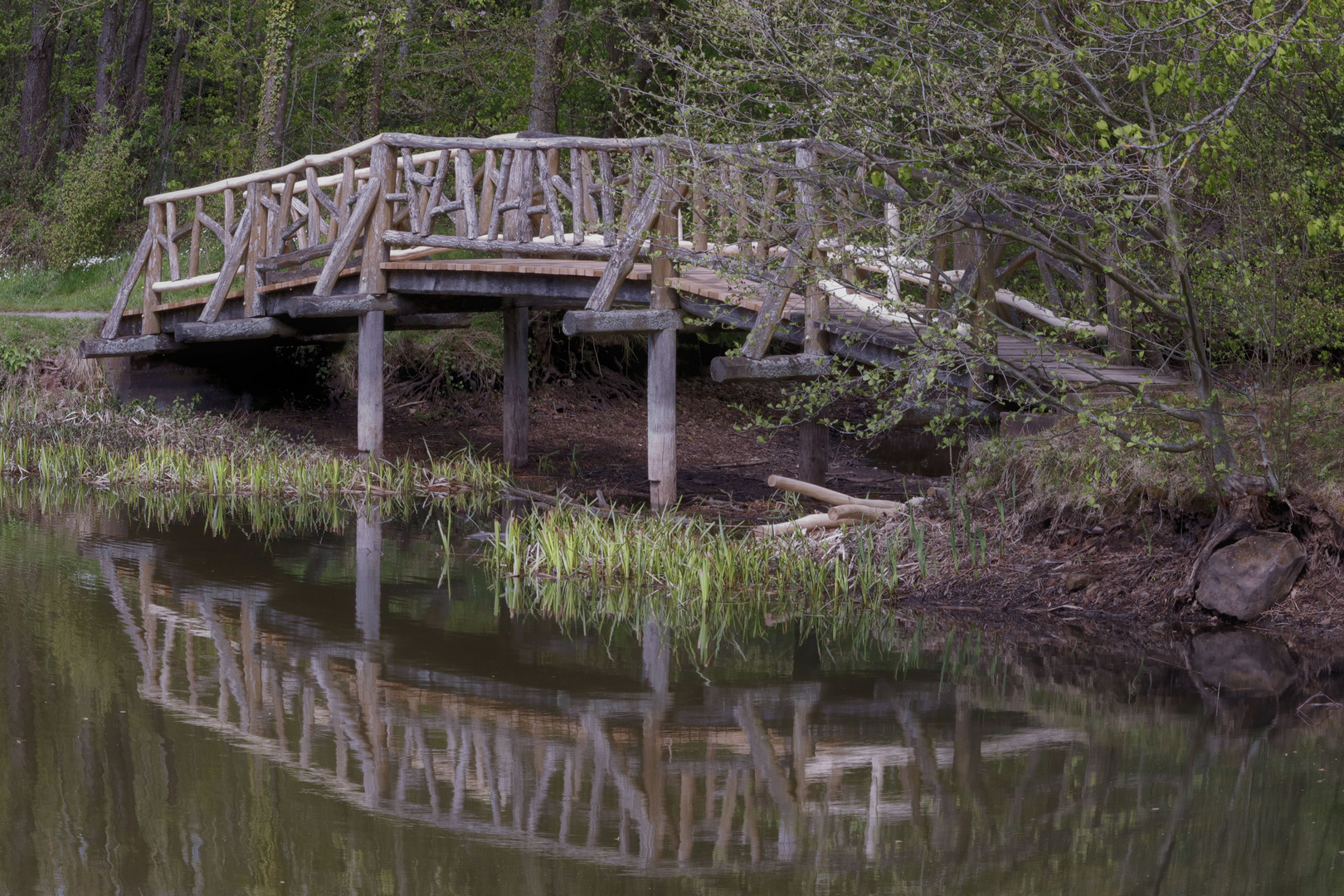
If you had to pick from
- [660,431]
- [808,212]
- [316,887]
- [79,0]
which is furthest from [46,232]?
[316,887]

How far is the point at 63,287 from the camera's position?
63.6 ft

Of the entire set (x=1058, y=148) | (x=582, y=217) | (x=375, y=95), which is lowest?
(x=1058, y=148)

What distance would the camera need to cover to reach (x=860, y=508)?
9320 millimetres

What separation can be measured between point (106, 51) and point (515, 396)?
1355 centimetres

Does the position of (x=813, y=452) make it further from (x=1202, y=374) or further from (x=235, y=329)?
(x=235, y=329)

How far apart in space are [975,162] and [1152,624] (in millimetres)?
2712

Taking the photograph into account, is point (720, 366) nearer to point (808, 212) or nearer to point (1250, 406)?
point (808, 212)

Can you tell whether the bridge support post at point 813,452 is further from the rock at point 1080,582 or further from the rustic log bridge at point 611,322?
the rock at point 1080,582

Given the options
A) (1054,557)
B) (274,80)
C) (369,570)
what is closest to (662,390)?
(369,570)

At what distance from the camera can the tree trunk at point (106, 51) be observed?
22.6 metres

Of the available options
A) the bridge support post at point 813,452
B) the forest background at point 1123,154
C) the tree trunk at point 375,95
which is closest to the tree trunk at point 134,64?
the tree trunk at point 375,95

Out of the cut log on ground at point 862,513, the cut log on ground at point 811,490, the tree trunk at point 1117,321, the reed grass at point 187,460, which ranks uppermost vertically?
the tree trunk at point 1117,321

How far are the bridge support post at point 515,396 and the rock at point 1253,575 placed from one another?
7709mm

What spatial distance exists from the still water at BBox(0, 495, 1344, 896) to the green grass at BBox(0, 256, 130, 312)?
10923 millimetres
